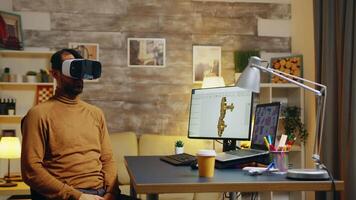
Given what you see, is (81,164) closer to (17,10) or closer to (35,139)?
(35,139)

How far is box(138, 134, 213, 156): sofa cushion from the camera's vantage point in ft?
13.7

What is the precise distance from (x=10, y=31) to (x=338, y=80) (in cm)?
284

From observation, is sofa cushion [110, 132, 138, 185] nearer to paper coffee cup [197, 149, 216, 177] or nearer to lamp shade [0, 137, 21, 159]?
lamp shade [0, 137, 21, 159]

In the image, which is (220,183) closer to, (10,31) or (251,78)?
(251,78)

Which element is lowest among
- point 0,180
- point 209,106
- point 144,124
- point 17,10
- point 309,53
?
point 0,180

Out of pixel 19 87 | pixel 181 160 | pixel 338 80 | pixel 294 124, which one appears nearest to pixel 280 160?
pixel 181 160

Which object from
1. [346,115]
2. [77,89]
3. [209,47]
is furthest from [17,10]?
[346,115]

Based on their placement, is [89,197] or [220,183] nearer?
[220,183]

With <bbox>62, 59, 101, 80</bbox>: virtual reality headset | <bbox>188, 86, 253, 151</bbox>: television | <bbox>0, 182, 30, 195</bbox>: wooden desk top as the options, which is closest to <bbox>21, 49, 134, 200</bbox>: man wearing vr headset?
<bbox>62, 59, 101, 80</bbox>: virtual reality headset

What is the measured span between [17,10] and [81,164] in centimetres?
258

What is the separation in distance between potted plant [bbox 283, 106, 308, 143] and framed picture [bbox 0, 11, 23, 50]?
2544mm

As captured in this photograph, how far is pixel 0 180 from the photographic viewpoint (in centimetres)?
386

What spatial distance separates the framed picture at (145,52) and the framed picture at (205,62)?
1.10 feet

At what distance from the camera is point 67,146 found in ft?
7.23
